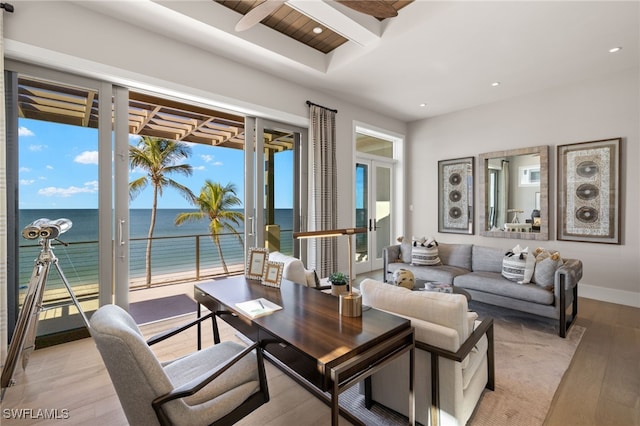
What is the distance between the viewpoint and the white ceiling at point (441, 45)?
105 inches

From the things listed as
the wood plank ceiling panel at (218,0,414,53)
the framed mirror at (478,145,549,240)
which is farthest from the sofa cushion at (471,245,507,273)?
the wood plank ceiling panel at (218,0,414,53)

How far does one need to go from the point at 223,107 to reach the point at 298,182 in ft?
4.84

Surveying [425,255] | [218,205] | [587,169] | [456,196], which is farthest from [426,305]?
[218,205]

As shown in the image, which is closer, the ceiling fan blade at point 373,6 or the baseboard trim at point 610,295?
the ceiling fan blade at point 373,6

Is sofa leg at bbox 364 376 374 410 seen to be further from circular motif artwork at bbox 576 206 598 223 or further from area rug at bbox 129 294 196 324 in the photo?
circular motif artwork at bbox 576 206 598 223

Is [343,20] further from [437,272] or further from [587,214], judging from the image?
[587,214]

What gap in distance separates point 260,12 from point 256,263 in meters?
1.85

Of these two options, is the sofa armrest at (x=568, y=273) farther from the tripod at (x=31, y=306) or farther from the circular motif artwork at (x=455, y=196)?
the tripod at (x=31, y=306)

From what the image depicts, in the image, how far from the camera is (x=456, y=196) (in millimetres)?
5398

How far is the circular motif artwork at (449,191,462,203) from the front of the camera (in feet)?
17.6

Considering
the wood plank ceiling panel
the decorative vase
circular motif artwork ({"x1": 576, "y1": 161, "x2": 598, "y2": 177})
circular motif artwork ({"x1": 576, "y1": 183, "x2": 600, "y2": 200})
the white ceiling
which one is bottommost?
the decorative vase

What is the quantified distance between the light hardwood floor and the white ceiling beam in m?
3.10

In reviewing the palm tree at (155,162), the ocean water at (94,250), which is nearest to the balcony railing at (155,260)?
the ocean water at (94,250)

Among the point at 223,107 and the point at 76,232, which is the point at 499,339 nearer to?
the point at 223,107
